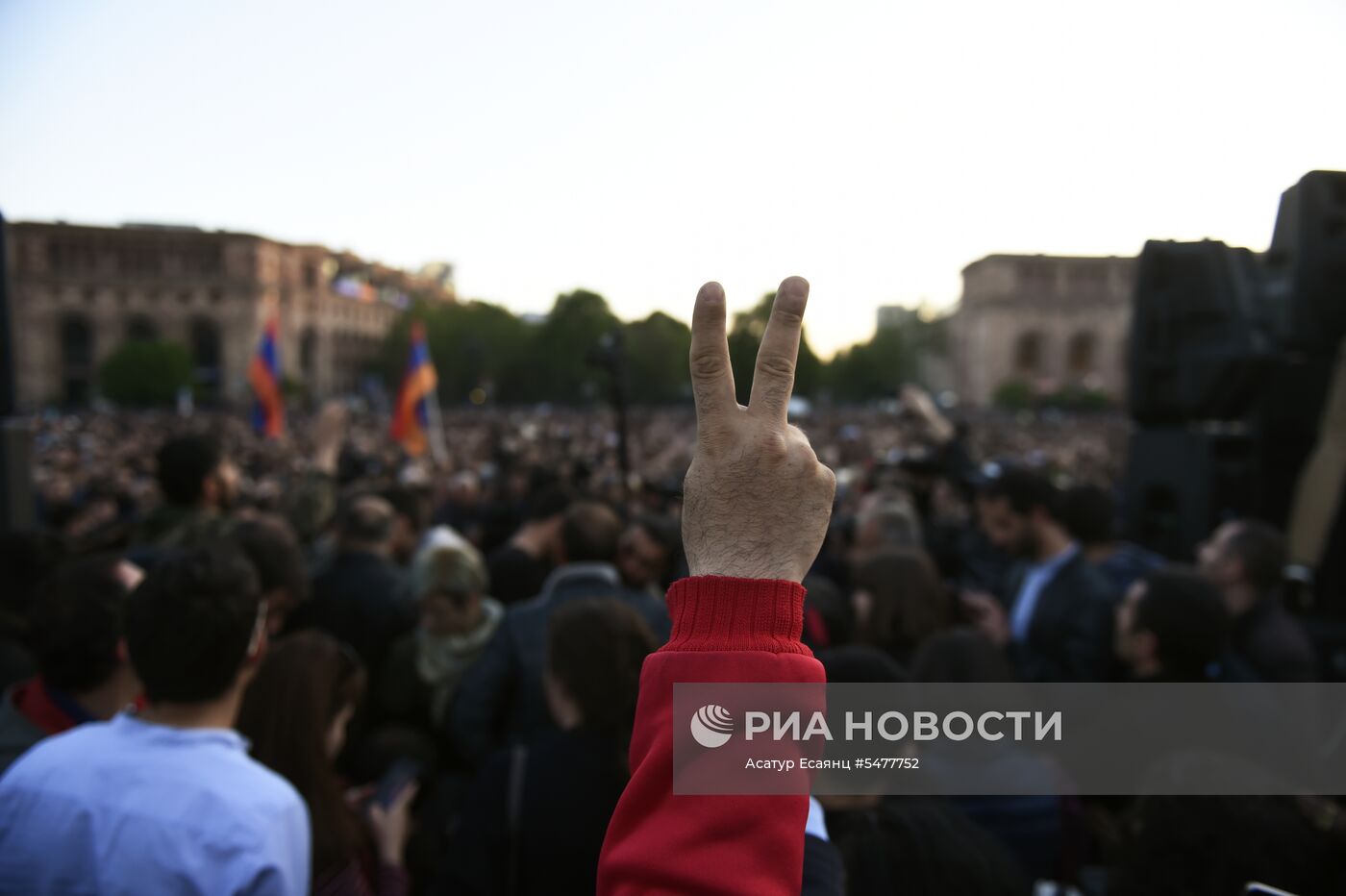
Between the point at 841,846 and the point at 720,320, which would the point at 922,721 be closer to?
the point at 841,846

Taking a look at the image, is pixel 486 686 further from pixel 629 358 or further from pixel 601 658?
pixel 629 358

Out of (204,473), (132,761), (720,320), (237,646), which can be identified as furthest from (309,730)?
(204,473)

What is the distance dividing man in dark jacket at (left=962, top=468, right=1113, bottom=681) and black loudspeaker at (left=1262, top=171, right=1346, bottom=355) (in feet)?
5.08

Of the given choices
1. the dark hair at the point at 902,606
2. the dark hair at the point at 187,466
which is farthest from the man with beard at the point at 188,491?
the dark hair at the point at 902,606

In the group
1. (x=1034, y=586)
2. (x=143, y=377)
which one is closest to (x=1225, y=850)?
(x=1034, y=586)

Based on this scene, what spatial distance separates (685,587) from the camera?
1096mm

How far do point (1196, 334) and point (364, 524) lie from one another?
4983 millimetres

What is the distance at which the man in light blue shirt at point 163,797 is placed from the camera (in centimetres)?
159

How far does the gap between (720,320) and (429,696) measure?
3.08 meters

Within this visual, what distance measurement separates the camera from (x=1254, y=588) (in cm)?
337

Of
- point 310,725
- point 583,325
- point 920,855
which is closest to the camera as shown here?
point 920,855

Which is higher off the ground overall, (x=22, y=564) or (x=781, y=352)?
(x=781, y=352)

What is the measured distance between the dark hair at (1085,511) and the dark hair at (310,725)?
324cm

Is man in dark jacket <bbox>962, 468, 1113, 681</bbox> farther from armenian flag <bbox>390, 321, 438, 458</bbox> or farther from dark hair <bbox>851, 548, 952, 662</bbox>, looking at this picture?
armenian flag <bbox>390, 321, 438, 458</bbox>
